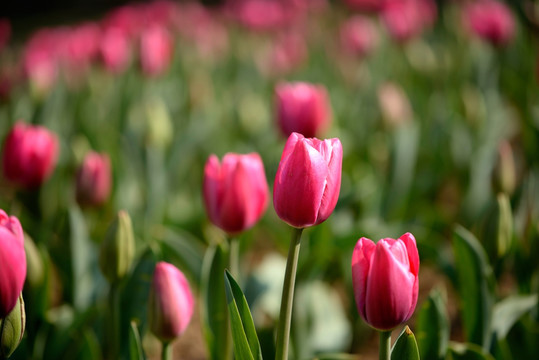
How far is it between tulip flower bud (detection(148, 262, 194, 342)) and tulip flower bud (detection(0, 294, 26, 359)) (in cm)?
15

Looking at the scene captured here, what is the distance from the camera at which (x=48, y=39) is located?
8.71ft

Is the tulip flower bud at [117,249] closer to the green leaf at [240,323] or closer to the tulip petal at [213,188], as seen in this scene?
the tulip petal at [213,188]

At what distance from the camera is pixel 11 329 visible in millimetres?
625

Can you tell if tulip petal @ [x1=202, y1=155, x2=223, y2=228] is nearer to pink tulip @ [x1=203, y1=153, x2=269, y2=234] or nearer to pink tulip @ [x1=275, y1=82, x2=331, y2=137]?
pink tulip @ [x1=203, y1=153, x2=269, y2=234]

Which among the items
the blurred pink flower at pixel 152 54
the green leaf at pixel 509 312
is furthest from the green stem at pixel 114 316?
the blurred pink flower at pixel 152 54

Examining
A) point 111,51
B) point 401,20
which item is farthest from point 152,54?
point 401,20

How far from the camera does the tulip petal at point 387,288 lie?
0.56 metres

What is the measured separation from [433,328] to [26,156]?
33.6 inches

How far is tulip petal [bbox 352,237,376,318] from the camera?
23.1 inches

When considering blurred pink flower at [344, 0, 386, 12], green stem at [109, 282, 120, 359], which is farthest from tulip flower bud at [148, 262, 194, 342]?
blurred pink flower at [344, 0, 386, 12]

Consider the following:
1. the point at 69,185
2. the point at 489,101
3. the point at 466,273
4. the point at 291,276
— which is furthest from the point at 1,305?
the point at 489,101

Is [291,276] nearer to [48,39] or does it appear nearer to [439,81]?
[439,81]

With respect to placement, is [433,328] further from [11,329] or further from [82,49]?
[82,49]

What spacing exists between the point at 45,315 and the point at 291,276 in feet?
1.84
